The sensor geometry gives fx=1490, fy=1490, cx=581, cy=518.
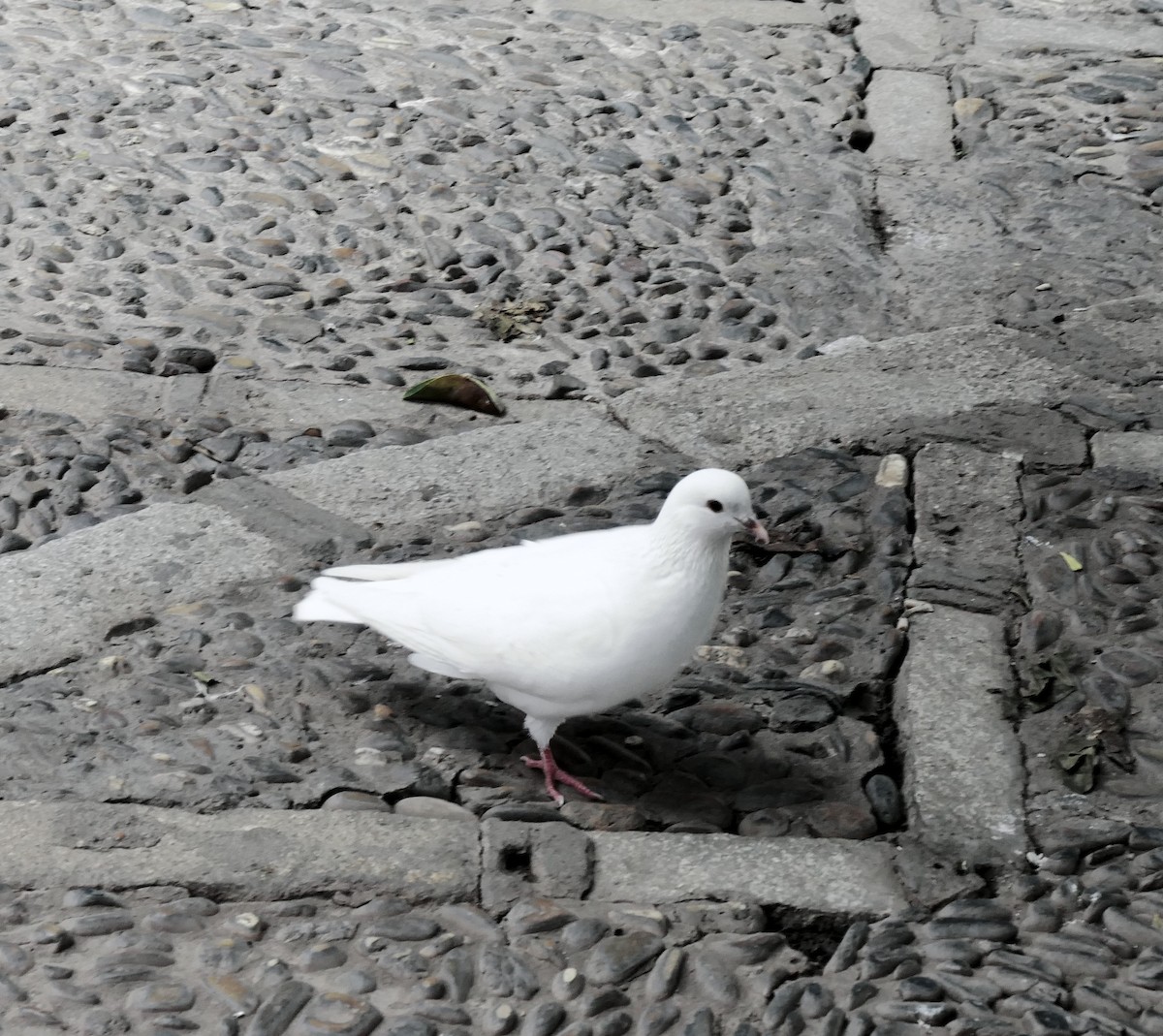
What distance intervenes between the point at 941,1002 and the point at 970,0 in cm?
566

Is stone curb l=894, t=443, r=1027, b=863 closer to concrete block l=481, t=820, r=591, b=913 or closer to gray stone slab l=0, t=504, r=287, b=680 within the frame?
concrete block l=481, t=820, r=591, b=913

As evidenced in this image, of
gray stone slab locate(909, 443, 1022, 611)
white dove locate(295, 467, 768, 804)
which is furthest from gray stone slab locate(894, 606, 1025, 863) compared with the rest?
white dove locate(295, 467, 768, 804)

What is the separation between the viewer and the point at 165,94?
5.99 metres

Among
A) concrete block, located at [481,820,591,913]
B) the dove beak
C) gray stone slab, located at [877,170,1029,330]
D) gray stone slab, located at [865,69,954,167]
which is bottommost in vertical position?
concrete block, located at [481,820,591,913]

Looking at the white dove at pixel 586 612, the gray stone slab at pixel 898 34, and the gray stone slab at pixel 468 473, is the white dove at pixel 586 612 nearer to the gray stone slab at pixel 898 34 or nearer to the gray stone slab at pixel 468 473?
the gray stone slab at pixel 468 473

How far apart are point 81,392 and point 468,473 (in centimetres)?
120

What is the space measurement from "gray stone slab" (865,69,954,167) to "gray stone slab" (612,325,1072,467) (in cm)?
137

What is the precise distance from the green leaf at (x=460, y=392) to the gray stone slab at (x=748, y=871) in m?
1.81

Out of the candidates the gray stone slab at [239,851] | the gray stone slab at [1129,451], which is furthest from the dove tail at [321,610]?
the gray stone slab at [1129,451]

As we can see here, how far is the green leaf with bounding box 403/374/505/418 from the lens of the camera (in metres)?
4.45

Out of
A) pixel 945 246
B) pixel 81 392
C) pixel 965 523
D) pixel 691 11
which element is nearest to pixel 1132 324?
pixel 945 246

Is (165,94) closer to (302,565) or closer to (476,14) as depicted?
(476,14)

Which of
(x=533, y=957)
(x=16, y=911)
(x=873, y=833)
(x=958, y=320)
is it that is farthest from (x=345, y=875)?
(x=958, y=320)

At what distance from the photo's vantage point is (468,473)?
410 centimetres
